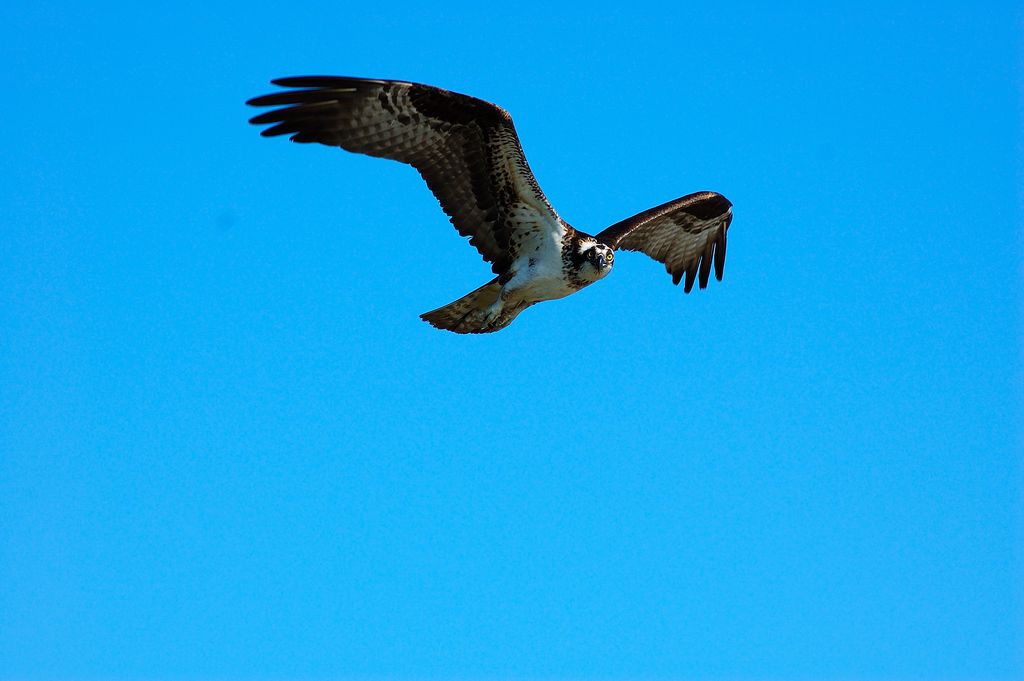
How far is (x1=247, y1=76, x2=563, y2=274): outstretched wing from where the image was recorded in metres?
9.12

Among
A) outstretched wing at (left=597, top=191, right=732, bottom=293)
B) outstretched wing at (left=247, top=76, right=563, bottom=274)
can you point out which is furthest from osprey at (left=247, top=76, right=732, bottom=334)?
outstretched wing at (left=597, top=191, right=732, bottom=293)

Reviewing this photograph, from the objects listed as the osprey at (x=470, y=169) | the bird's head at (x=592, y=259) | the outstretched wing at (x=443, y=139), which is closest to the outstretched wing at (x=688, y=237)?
the osprey at (x=470, y=169)

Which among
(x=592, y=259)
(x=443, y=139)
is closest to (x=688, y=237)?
(x=592, y=259)

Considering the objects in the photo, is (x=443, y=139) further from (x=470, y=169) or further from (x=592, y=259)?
(x=592, y=259)

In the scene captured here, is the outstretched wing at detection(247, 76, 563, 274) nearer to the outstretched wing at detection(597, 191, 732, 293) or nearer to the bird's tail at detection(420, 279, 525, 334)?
the bird's tail at detection(420, 279, 525, 334)

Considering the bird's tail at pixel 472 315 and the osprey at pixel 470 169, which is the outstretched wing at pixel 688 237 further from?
the bird's tail at pixel 472 315

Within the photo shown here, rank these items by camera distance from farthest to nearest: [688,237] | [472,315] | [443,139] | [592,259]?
[688,237], [472,315], [592,259], [443,139]

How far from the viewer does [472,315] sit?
10.5m

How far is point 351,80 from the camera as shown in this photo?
30.4 feet

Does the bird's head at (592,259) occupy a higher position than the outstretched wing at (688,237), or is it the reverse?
the outstretched wing at (688,237)

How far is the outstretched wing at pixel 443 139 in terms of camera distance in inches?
359

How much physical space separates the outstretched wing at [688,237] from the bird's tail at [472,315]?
242 cm

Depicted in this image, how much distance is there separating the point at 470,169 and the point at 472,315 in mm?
1317

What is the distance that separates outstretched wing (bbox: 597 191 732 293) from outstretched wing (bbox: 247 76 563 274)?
2.52 meters
